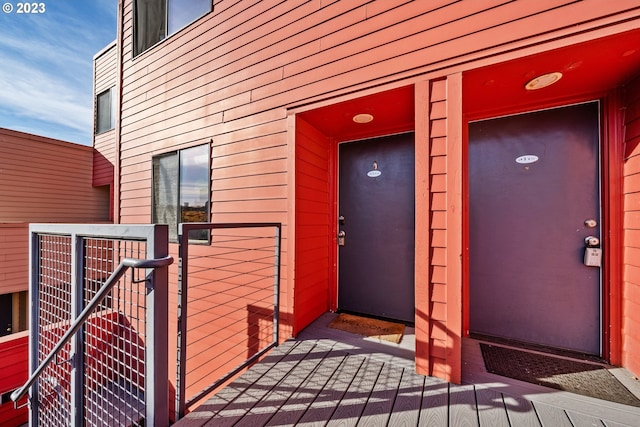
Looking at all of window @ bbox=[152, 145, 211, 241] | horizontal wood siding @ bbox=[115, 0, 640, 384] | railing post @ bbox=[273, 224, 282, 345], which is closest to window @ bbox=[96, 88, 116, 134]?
horizontal wood siding @ bbox=[115, 0, 640, 384]

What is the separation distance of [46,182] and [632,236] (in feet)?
35.3

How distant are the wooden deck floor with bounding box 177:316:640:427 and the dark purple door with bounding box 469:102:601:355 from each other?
25.5 inches

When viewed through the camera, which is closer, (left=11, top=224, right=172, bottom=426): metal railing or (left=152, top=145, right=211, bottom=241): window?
(left=11, top=224, right=172, bottom=426): metal railing

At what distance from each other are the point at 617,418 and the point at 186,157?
14.0ft

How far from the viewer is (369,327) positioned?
8.09ft

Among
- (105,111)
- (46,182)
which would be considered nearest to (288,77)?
(105,111)

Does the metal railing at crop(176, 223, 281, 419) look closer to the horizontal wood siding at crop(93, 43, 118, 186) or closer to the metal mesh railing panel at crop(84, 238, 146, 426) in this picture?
the metal mesh railing panel at crop(84, 238, 146, 426)

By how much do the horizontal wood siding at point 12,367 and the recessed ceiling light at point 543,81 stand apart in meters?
6.44

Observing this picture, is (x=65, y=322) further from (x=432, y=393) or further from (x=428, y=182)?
(x=428, y=182)

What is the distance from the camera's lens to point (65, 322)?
258 cm

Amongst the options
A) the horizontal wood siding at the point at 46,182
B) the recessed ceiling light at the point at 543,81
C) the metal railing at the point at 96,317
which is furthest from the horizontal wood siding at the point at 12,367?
the recessed ceiling light at the point at 543,81

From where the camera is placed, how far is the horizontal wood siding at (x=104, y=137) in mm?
6941

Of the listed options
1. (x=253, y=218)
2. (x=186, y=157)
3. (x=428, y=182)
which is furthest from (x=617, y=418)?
(x=186, y=157)

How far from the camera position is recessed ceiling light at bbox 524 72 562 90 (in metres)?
1.70
